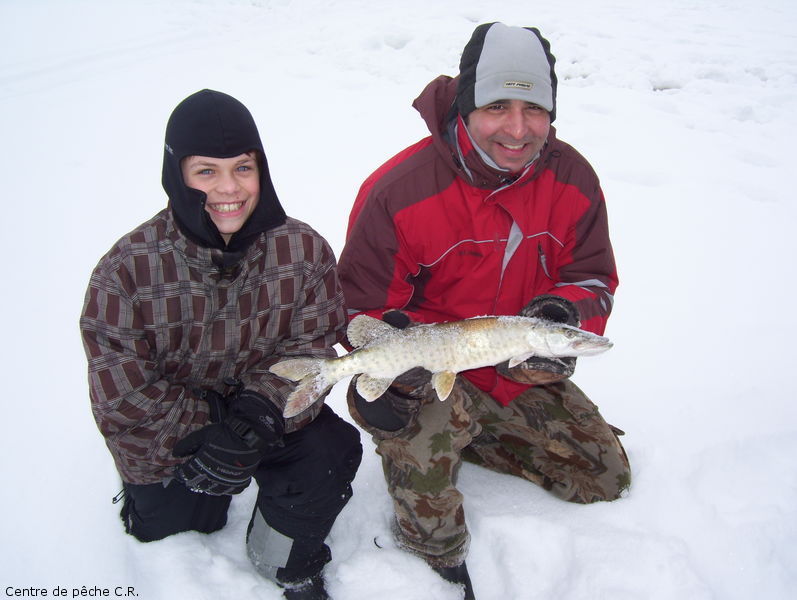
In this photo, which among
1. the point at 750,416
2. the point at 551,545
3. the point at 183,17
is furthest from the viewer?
the point at 183,17

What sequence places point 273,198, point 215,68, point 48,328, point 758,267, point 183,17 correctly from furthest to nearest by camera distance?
point 183,17 → point 215,68 → point 758,267 → point 48,328 → point 273,198

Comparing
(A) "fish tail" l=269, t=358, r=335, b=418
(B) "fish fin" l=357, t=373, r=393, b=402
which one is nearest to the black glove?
(A) "fish tail" l=269, t=358, r=335, b=418

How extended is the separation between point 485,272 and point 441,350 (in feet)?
2.02

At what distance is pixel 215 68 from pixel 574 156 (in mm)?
7749

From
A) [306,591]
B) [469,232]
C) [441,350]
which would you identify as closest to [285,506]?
[306,591]

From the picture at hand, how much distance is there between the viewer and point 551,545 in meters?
2.60

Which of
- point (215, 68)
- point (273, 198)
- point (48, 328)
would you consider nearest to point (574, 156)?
point (273, 198)

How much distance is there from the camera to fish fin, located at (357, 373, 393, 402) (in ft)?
7.77

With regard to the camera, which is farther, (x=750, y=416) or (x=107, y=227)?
(x=107, y=227)

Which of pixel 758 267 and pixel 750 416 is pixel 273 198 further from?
pixel 758 267

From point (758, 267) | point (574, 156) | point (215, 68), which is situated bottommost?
point (758, 267)

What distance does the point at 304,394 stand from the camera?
2.28 metres

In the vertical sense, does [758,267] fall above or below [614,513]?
above

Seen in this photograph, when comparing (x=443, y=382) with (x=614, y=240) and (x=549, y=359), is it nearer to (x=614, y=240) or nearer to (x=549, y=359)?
(x=549, y=359)
